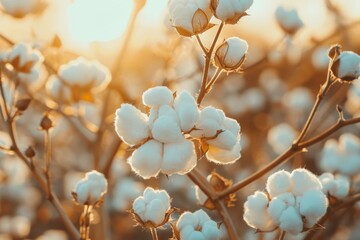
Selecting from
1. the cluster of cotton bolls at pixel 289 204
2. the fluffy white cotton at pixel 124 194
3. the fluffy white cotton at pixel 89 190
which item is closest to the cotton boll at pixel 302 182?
the cluster of cotton bolls at pixel 289 204

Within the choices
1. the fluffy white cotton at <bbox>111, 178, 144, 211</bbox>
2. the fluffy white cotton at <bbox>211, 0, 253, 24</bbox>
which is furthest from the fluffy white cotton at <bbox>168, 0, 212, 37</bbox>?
the fluffy white cotton at <bbox>111, 178, 144, 211</bbox>

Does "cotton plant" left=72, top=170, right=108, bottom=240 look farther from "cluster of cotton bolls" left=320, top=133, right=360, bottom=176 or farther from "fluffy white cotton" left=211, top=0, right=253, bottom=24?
"cluster of cotton bolls" left=320, top=133, right=360, bottom=176

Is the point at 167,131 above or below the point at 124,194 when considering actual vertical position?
above

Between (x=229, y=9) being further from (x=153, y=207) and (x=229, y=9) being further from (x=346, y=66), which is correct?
(x=153, y=207)

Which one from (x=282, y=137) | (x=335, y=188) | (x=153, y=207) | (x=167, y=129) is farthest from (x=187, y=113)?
(x=282, y=137)

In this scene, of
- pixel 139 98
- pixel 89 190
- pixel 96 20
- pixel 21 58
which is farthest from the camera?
pixel 96 20

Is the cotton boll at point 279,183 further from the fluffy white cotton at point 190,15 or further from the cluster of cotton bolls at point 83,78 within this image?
the cluster of cotton bolls at point 83,78

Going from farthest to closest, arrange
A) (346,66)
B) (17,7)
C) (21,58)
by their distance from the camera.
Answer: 1. (17,7)
2. (21,58)
3. (346,66)
